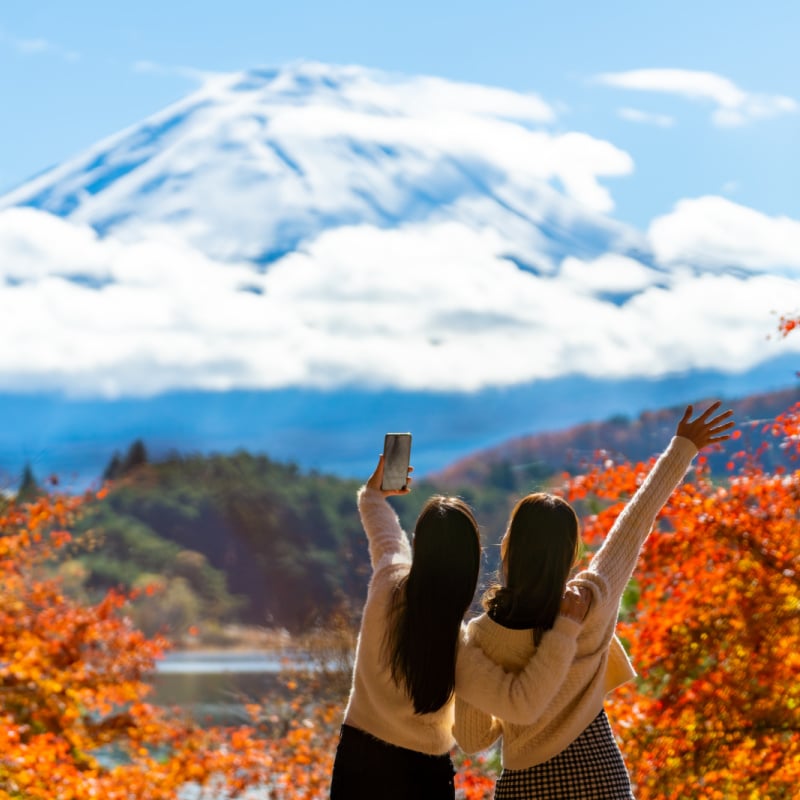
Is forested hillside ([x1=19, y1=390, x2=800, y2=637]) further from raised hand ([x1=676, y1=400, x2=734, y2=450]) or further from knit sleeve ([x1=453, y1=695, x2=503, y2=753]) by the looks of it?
knit sleeve ([x1=453, y1=695, x2=503, y2=753])

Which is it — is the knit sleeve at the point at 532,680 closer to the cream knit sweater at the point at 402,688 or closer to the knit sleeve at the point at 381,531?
the cream knit sweater at the point at 402,688

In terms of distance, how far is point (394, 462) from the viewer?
3.04 metres

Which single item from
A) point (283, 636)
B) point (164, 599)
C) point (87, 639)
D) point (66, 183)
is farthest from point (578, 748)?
point (66, 183)

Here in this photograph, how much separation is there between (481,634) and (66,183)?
12766 centimetres

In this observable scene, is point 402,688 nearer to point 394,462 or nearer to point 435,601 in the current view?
point 435,601

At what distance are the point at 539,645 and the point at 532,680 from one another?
85 millimetres

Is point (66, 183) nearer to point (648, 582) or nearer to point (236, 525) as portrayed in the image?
point (236, 525)

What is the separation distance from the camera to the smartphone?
9.96 ft

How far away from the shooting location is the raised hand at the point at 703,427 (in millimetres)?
3057

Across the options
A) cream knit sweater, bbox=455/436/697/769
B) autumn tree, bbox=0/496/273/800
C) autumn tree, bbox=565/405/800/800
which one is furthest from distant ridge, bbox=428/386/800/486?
cream knit sweater, bbox=455/436/697/769

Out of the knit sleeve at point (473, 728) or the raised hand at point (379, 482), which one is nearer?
the knit sleeve at point (473, 728)

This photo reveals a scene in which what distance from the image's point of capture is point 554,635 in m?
2.64

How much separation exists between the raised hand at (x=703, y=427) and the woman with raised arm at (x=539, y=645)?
0.97 ft

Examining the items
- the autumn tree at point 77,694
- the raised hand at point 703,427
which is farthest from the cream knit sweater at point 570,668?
the autumn tree at point 77,694
